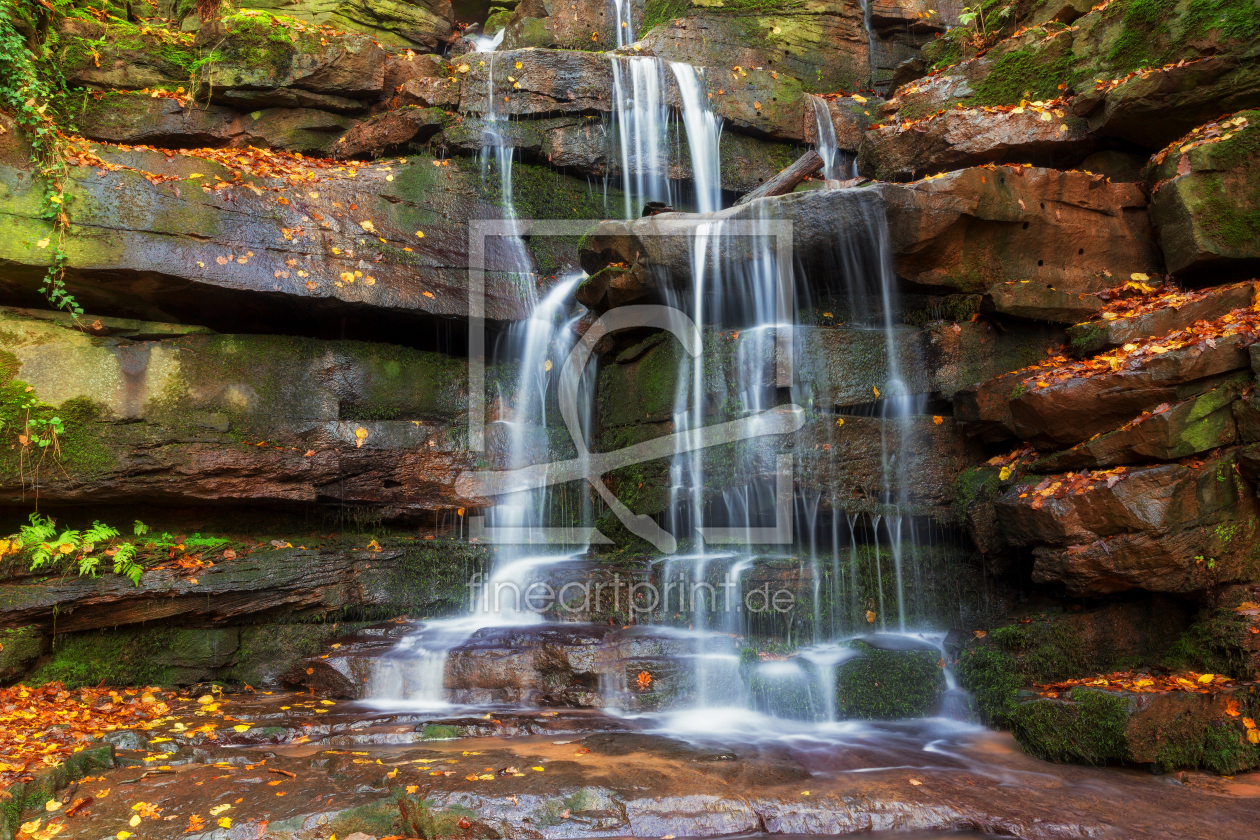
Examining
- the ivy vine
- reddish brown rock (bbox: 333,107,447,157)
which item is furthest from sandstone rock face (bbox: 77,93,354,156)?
the ivy vine

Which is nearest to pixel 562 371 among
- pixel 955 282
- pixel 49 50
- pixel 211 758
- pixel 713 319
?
pixel 713 319

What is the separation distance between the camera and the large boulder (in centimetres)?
712

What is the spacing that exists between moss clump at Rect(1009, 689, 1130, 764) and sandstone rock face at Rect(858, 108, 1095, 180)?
19.7ft

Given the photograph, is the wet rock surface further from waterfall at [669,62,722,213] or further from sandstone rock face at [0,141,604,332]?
waterfall at [669,62,722,213]

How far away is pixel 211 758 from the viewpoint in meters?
4.91

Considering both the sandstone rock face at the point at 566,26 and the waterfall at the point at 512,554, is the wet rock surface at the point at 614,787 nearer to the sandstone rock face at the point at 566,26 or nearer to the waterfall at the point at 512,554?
the waterfall at the point at 512,554

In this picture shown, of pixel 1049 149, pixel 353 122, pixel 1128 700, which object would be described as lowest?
pixel 1128 700

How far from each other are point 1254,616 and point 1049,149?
5576 mm

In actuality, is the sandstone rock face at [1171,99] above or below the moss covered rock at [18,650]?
above

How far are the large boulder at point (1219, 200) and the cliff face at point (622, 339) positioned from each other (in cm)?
3

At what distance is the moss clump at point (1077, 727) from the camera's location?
499cm

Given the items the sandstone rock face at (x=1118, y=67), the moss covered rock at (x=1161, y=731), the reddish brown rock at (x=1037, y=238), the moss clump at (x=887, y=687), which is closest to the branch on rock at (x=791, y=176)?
the sandstone rock face at (x=1118, y=67)

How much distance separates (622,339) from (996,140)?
4.85 metres

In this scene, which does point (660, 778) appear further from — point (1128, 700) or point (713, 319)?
point (713, 319)
